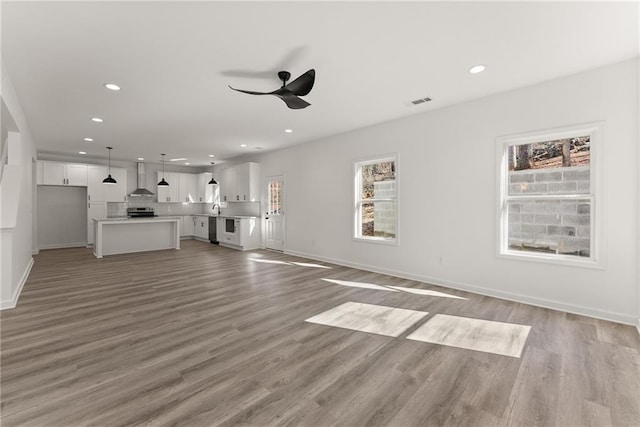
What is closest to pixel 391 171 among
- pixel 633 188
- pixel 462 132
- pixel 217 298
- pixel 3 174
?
pixel 462 132

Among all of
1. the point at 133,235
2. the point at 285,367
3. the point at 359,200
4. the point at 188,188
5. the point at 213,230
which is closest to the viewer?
the point at 285,367

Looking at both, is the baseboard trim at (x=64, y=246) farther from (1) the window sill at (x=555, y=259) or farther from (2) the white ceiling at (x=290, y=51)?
(1) the window sill at (x=555, y=259)

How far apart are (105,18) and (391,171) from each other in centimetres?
426

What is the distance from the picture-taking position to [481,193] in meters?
3.97

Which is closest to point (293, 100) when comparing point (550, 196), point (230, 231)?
point (550, 196)

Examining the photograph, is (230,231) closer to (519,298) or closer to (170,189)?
(170,189)

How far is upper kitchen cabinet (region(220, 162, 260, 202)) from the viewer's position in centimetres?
812

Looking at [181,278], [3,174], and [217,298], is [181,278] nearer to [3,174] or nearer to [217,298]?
[217,298]

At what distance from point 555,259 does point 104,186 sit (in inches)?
425

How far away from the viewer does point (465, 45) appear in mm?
2645

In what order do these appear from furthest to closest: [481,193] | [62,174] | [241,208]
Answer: [241,208] < [62,174] < [481,193]

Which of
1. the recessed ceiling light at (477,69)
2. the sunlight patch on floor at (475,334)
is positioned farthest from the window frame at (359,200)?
the sunlight patch on floor at (475,334)

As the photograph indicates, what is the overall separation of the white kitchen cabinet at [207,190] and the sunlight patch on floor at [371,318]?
27.5 feet

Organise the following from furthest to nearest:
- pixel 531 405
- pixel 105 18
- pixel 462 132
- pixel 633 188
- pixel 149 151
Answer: pixel 149 151 → pixel 462 132 → pixel 633 188 → pixel 105 18 → pixel 531 405
